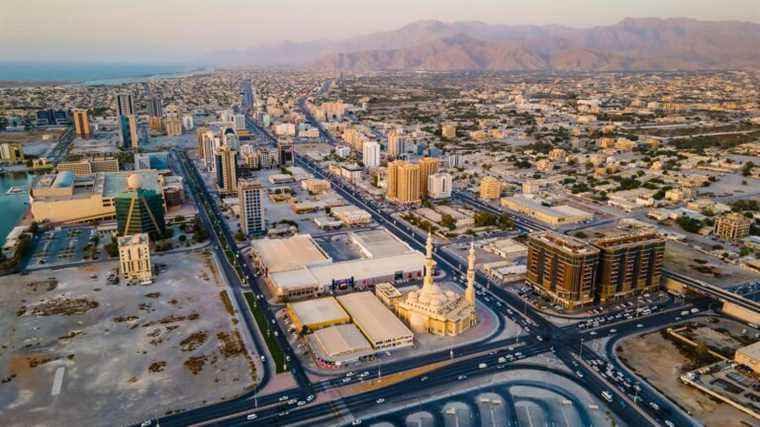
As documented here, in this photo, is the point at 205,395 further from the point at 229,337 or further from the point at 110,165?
the point at 110,165

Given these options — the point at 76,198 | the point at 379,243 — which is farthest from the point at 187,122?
the point at 379,243

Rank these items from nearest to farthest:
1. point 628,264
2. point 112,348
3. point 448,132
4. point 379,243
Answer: point 112,348 → point 628,264 → point 379,243 → point 448,132

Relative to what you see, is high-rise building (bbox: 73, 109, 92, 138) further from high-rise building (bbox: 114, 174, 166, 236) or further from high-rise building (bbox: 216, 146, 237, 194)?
high-rise building (bbox: 114, 174, 166, 236)

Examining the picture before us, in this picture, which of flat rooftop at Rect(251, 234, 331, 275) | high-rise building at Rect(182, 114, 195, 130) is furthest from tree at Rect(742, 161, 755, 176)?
high-rise building at Rect(182, 114, 195, 130)

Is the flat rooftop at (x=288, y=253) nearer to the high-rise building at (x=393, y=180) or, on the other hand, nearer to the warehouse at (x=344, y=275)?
the warehouse at (x=344, y=275)

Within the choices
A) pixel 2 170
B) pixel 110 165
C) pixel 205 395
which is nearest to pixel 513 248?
pixel 205 395

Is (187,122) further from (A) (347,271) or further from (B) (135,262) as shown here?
(A) (347,271)
